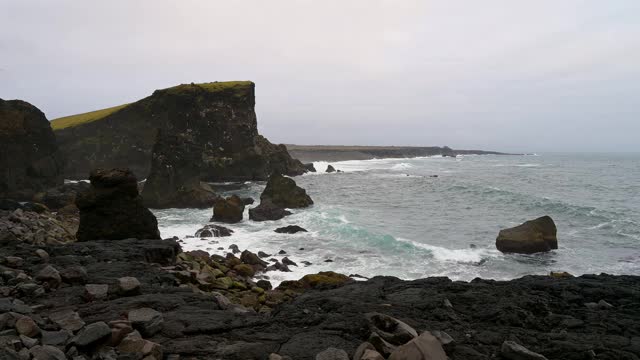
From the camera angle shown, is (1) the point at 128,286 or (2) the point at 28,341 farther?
(1) the point at 128,286

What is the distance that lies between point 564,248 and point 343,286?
17.8 m

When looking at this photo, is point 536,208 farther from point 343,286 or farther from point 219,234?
point 343,286

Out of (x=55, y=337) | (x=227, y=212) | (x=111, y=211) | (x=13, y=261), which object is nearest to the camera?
(x=55, y=337)

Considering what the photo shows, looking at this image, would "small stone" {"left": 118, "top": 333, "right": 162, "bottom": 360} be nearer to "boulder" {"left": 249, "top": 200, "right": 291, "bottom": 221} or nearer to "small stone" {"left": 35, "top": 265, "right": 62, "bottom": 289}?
"small stone" {"left": 35, "top": 265, "right": 62, "bottom": 289}

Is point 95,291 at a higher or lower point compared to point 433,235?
higher

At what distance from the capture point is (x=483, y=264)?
1955 cm

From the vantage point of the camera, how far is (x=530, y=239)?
2134 cm

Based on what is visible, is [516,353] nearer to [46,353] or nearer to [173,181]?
[46,353]

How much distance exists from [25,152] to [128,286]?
37.5 m

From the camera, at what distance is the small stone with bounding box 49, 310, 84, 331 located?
6229 millimetres

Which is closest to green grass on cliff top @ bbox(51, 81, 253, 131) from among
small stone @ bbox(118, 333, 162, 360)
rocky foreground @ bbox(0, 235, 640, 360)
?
rocky foreground @ bbox(0, 235, 640, 360)

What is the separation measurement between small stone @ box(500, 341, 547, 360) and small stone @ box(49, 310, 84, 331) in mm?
6081

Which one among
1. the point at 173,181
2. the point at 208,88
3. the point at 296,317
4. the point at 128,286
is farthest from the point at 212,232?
the point at 208,88

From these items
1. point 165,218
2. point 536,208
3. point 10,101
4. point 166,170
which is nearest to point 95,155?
point 10,101
